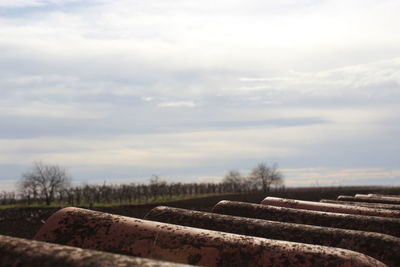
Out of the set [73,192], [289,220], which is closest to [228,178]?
[73,192]

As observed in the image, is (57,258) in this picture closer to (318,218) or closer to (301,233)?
(301,233)

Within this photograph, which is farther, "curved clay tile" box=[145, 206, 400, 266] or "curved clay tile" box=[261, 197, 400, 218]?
"curved clay tile" box=[261, 197, 400, 218]

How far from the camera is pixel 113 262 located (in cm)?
207

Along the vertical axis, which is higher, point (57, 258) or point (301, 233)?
point (57, 258)

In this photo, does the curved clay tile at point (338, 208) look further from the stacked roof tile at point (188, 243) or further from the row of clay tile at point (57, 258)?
the row of clay tile at point (57, 258)

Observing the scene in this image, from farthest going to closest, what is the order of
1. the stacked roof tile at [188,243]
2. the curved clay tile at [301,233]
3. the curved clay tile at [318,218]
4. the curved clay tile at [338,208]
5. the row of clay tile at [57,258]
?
the curved clay tile at [338,208] < the curved clay tile at [318,218] < the curved clay tile at [301,233] < the stacked roof tile at [188,243] < the row of clay tile at [57,258]

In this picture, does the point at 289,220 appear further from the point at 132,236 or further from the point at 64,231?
the point at 64,231

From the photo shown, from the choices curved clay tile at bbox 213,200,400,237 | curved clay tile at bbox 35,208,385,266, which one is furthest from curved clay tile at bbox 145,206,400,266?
curved clay tile at bbox 213,200,400,237

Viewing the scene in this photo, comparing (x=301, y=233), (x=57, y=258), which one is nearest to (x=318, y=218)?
(x=301, y=233)

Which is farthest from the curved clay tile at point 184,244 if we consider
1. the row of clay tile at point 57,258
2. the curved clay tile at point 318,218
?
the curved clay tile at point 318,218

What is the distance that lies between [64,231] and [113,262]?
6.14ft

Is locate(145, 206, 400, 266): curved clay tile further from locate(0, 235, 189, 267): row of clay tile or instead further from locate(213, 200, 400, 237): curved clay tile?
locate(0, 235, 189, 267): row of clay tile

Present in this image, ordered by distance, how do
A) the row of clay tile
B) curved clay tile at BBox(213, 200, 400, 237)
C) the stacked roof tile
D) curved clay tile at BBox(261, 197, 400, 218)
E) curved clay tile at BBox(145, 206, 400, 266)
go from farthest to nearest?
curved clay tile at BBox(261, 197, 400, 218), curved clay tile at BBox(213, 200, 400, 237), curved clay tile at BBox(145, 206, 400, 266), the stacked roof tile, the row of clay tile

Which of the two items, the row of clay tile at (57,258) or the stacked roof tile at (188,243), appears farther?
the stacked roof tile at (188,243)
